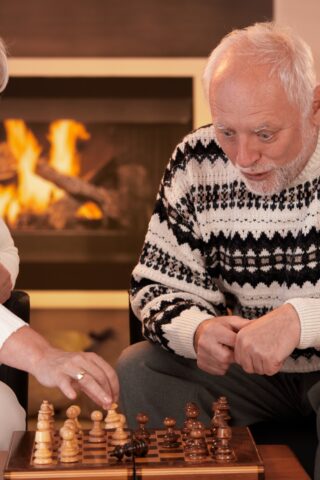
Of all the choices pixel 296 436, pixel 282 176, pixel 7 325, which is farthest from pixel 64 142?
pixel 7 325

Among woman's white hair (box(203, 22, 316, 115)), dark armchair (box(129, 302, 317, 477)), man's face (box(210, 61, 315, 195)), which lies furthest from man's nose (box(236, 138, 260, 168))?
dark armchair (box(129, 302, 317, 477))

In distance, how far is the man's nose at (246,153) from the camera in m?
2.15

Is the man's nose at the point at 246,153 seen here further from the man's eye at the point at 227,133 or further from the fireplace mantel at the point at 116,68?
the fireplace mantel at the point at 116,68

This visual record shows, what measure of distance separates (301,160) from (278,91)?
0.17 m

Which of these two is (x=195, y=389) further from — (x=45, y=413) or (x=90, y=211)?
(x=90, y=211)

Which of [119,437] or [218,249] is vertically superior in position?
[218,249]

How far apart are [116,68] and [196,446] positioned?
239cm

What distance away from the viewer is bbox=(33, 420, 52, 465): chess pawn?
1.61 meters

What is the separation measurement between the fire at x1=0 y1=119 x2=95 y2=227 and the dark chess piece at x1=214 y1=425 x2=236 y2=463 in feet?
7.56

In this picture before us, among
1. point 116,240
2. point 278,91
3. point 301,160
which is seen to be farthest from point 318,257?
point 116,240

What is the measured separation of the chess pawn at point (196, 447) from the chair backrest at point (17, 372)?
2.44ft

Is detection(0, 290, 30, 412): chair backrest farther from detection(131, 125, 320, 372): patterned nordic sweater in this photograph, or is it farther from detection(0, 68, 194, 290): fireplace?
detection(0, 68, 194, 290): fireplace

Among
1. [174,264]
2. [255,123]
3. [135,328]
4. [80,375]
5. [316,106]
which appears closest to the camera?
[80,375]

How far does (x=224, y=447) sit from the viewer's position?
1640mm
